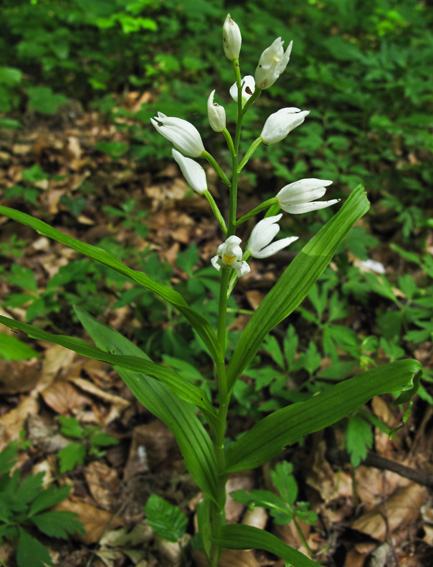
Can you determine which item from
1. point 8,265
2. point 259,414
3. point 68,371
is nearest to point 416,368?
point 259,414

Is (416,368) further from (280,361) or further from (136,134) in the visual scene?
(136,134)

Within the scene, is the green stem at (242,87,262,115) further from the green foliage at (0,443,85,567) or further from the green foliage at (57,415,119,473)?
the green foliage at (57,415,119,473)

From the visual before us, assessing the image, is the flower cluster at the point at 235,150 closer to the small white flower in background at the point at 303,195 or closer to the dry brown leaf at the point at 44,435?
the small white flower in background at the point at 303,195

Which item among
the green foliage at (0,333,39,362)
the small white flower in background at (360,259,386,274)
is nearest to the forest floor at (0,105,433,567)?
the small white flower in background at (360,259,386,274)

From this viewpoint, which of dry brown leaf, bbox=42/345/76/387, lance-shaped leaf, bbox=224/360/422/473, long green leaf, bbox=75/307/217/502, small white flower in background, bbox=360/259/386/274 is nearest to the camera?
lance-shaped leaf, bbox=224/360/422/473

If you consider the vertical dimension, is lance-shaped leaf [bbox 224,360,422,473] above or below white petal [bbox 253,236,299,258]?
below

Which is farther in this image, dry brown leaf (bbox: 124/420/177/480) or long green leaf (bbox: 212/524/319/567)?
dry brown leaf (bbox: 124/420/177/480)

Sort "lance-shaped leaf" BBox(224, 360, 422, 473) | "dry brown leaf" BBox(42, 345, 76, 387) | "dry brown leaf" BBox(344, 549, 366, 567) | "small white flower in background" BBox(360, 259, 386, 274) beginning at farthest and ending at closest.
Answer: "small white flower in background" BBox(360, 259, 386, 274)
"dry brown leaf" BBox(42, 345, 76, 387)
"dry brown leaf" BBox(344, 549, 366, 567)
"lance-shaped leaf" BBox(224, 360, 422, 473)

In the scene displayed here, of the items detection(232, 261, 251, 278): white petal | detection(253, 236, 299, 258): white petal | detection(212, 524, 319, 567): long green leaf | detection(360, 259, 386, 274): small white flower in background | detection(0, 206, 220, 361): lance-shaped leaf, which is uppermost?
detection(360, 259, 386, 274): small white flower in background
